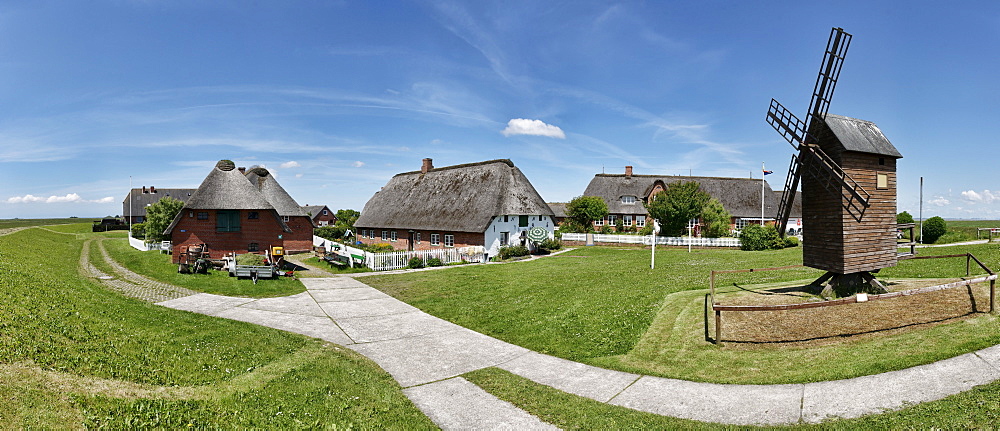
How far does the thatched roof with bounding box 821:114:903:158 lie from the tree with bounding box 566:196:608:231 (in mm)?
33195

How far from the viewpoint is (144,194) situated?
76.8m

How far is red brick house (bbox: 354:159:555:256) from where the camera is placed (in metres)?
32.9

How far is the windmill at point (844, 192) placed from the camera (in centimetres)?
1183

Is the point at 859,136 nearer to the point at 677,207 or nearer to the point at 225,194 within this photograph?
the point at 677,207

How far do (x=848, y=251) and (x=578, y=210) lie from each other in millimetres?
35107

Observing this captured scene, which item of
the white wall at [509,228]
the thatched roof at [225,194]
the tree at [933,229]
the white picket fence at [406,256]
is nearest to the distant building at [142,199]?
the thatched roof at [225,194]

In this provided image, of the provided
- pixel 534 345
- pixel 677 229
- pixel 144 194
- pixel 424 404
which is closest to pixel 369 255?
pixel 534 345

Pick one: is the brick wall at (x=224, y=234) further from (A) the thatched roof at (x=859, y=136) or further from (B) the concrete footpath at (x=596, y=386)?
(A) the thatched roof at (x=859, y=136)

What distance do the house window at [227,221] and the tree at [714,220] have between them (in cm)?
3596

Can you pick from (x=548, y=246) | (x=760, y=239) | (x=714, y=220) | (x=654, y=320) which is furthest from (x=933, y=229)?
(x=654, y=320)

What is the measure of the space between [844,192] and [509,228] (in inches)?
925

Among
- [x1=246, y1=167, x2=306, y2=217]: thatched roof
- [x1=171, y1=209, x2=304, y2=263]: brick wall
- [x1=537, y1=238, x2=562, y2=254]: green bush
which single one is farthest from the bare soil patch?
[x1=246, y1=167, x2=306, y2=217]: thatched roof

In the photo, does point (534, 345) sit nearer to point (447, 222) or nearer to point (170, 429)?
point (170, 429)

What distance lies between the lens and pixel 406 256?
28047mm
